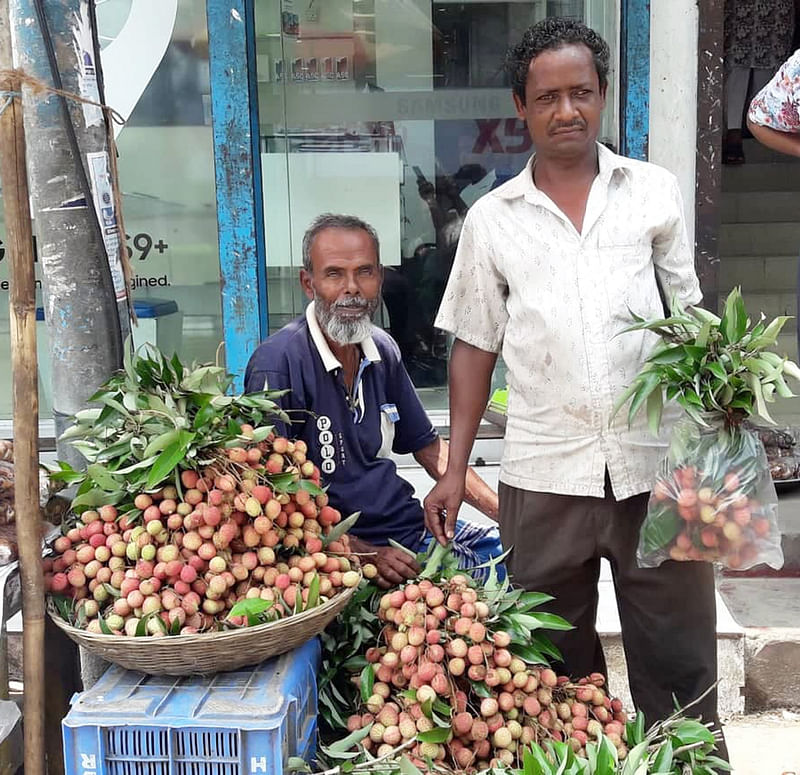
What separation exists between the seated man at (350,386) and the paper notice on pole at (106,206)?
45 centimetres

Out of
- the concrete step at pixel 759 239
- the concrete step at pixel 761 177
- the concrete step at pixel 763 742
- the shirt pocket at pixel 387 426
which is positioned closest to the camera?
the shirt pocket at pixel 387 426

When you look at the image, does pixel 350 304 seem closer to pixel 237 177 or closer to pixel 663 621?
pixel 663 621

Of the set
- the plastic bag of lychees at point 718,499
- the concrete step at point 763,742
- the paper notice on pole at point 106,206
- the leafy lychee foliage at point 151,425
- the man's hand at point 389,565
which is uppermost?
the paper notice on pole at point 106,206

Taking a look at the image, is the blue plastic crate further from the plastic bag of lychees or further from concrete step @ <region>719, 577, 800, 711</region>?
concrete step @ <region>719, 577, 800, 711</region>

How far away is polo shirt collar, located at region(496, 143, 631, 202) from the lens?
225cm

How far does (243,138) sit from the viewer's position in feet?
14.1

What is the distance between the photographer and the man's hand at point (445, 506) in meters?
2.42

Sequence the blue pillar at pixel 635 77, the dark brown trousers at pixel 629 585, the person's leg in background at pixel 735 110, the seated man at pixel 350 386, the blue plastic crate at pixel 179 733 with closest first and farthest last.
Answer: the blue plastic crate at pixel 179 733, the dark brown trousers at pixel 629 585, the seated man at pixel 350 386, the blue pillar at pixel 635 77, the person's leg in background at pixel 735 110

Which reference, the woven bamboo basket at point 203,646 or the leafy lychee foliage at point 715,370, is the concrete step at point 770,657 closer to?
the leafy lychee foliage at point 715,370

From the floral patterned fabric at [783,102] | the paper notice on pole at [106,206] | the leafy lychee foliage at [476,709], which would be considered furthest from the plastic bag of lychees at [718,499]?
the paper notice on pole at [106,206]

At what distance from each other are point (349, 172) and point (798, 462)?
7.95ft

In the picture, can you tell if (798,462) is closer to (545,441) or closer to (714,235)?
(714,235)

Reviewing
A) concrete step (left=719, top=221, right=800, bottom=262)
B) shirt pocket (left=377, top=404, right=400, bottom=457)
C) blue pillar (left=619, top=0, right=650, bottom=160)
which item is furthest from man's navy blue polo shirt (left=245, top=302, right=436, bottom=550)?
concrete step (left=719, top=221, right=800, bottom=262)

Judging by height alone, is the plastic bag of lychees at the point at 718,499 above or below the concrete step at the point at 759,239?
below
